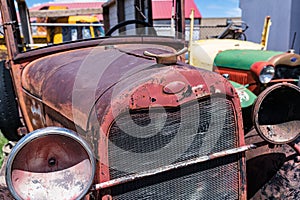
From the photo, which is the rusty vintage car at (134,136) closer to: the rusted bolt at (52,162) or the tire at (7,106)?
the rusted bolt at (52,162)

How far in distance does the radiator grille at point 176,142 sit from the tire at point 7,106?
4.20 ft

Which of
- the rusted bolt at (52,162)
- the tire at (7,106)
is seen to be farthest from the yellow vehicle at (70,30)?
the rusted bolt at (52,162)

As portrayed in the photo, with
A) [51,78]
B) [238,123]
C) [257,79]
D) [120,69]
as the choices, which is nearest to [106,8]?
[257,79]

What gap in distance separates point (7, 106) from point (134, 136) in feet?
4.39

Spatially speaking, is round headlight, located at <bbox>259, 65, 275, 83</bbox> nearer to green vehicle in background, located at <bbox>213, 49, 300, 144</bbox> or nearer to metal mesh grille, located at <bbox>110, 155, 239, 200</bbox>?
green vehicle in background, located at <bbox>213, 49, 300, 144</bbox>

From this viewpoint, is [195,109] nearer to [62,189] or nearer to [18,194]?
[62,189]

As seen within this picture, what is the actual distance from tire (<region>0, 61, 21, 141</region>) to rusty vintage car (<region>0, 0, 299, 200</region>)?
0.49 metres

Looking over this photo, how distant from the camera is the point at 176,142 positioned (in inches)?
66.8

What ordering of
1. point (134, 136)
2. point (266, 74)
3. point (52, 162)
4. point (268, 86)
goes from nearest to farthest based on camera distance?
point (52, 162), point (134, 136), point (266, 74), point (268, 86)

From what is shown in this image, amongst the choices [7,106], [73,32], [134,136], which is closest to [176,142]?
[134,136]

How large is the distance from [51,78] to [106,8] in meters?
2.80

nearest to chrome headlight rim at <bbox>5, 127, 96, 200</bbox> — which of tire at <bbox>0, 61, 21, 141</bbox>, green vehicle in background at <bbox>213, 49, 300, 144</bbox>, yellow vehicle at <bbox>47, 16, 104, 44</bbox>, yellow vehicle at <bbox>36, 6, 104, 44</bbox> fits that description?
green vehicle in background at <bbox>213, 49, 300, 144</bbox>

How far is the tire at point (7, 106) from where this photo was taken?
2482 mm

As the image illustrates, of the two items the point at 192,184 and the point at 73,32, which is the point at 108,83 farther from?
the point at 73,32
